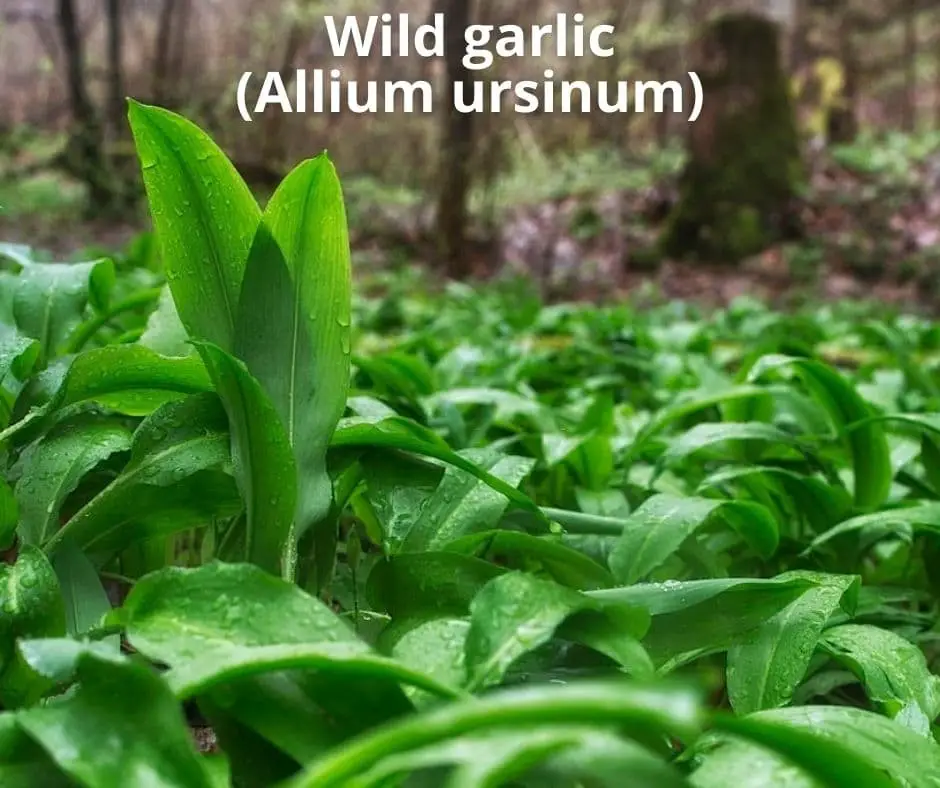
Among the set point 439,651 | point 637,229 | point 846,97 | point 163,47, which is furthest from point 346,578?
point 163,47

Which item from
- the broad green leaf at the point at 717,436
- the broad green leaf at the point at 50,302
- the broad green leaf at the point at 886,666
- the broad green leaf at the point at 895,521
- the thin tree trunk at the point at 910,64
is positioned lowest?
the broad green leaf at the point at 886,666

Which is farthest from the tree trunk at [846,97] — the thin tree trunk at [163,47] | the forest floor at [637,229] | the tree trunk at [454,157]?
the thin tree trunk at [163,47]

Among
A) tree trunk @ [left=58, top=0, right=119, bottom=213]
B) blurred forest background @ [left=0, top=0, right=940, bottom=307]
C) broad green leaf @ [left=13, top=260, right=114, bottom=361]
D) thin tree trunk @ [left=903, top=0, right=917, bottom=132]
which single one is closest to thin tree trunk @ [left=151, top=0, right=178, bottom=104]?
blurred forest background @ [left=0, top=0, right=940, bottom=307]

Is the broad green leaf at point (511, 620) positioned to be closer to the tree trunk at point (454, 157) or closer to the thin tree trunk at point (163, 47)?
the tree trunk at point (454, 157)

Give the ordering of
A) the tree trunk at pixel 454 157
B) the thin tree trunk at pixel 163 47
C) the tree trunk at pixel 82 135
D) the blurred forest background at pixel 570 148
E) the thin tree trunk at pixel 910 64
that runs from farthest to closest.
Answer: the thin tree trunk at pixel 910 64
the thin tree trunk at pixel 163 47
the tree trunk at pixel 82 135
the blurred forest background at pixel 570 148
the tree trunk at pixel 454 157

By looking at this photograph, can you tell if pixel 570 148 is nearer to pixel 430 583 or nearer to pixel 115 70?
pixel 115 70

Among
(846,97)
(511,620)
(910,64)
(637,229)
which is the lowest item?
(511,620)

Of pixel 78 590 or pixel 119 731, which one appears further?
pixel 78 590

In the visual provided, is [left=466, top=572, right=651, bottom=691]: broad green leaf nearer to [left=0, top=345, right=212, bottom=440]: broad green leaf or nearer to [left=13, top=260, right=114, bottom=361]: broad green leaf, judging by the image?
[left=0, top=345, right=212, bottom=440]: broad green leaf
